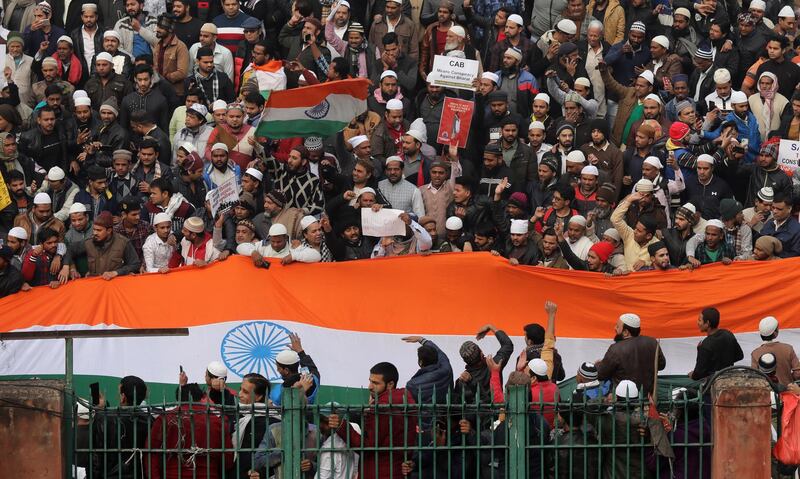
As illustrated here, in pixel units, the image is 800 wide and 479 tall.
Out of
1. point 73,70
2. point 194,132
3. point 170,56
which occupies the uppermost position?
point 170,56

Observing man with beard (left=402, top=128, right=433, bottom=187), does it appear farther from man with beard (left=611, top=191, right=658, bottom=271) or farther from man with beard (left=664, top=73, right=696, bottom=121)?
man with beard (left=664, top=73, right=696, bottom=121)

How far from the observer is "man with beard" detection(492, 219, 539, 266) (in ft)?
82.7

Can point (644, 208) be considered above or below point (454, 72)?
below

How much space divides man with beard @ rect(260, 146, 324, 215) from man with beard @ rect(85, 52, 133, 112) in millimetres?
3402

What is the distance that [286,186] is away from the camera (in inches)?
1045

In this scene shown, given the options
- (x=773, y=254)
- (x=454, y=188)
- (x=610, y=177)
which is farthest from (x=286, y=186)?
(x=773, y=254)

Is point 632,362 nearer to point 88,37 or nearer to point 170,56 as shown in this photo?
point 170,56

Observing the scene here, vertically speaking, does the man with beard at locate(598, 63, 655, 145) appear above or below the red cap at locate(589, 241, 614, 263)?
above

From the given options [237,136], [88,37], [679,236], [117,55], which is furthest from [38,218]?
[679,236]

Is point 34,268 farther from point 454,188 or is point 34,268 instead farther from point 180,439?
point 180,439

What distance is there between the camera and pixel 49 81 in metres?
29.6

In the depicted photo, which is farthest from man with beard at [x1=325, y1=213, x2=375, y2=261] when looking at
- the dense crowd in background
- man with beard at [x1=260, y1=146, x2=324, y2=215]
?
the dense crowd in background

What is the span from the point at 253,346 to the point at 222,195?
2.89 metres

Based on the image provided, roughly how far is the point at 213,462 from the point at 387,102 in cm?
1125
